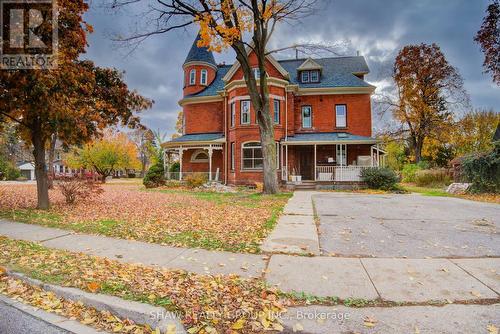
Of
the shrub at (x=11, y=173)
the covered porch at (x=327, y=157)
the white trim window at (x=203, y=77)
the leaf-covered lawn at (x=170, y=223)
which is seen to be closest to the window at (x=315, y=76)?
the covered porch at (x=327, y=157)

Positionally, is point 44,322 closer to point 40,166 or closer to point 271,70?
point 40,166

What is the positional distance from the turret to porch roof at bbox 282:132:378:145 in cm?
1020

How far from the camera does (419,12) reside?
13898 millimetres

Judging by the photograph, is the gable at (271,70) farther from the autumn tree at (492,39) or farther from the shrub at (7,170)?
the shrub at (7,170)

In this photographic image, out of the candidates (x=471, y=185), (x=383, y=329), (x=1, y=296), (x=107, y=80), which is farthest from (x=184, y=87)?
(x=383, y=329)

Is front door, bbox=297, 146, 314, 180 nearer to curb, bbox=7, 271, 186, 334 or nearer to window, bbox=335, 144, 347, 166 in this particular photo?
window, bbox=335, 144, 347, 166

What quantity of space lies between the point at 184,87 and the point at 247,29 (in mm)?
14384

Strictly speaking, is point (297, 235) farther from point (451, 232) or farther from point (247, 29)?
point (247, 29)

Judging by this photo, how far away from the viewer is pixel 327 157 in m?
22.0

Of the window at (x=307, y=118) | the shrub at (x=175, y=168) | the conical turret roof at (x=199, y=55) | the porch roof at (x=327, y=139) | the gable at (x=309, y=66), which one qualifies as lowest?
the shrub at (x=175, y=168)

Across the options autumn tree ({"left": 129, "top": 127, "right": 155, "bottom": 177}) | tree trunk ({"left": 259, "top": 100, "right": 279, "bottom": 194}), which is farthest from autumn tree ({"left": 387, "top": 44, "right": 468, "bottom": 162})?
autumn tree ({"left": 129, "top": 127, "right": 155, "bottom": 177})

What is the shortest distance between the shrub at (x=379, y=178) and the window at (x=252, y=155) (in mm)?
7187

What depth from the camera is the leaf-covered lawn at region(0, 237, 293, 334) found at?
2.76m

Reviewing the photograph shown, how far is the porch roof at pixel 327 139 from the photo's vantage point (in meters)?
20.0
